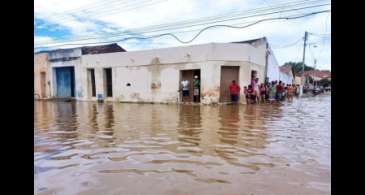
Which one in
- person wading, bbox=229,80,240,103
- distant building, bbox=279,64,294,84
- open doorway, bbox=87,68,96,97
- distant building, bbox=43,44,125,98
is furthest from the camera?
distant building, bbox=279,64,294,84

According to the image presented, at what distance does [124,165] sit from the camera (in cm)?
393

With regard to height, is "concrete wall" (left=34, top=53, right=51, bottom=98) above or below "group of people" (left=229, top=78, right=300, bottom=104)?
above

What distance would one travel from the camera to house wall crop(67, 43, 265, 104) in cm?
1518

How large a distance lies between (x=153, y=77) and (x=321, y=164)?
14371 mm

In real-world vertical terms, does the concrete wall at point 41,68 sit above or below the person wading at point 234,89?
above

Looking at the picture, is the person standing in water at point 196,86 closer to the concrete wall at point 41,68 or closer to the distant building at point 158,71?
the distant building at point 158,71

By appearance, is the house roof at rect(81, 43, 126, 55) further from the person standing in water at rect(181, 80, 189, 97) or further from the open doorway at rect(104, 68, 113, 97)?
the person standing in water at rect(181, 80, 189, 97)

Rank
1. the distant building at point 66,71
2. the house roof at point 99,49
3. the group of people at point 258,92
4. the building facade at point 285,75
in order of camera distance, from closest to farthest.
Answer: the group of people at point 258,92 < the distant building at point 66,71 < the house roof at point 99,49 < the building facade at point 285,75

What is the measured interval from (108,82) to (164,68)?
5.64m

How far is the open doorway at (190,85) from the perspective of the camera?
15883 mm

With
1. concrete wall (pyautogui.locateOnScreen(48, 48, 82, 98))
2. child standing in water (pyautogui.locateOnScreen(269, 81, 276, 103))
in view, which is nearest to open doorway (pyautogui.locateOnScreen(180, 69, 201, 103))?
child standing in water (pyautogui.locateOnScreen(269, 81, 276, 103))

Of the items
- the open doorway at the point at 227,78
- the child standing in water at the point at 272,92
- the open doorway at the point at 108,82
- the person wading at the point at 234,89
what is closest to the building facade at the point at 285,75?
the child standing in water at the point at 272,92
